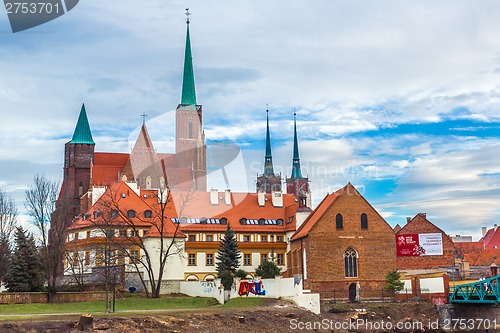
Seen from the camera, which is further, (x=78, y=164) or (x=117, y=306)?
(x=78, y=164)

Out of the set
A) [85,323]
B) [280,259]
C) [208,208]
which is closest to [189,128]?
[208,208]

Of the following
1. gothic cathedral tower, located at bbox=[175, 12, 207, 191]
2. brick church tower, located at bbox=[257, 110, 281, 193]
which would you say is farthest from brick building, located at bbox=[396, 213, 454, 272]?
brick church tower, located at bbox=[257, 110, 281, 193]

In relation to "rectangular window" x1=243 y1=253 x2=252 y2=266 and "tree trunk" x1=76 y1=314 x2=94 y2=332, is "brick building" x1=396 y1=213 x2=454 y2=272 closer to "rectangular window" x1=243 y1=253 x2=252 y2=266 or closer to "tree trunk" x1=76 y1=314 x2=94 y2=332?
"rectangular window" x1=243 y1=253 x2=252 y2=266

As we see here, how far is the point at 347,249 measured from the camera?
59.8 meters

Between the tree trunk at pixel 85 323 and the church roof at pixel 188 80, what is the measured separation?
73.5m

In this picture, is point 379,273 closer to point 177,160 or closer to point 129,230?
point 129,230

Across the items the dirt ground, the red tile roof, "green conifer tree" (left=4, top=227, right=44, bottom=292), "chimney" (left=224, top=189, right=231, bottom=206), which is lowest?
the dirt ground

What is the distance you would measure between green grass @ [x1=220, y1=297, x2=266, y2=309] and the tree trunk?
Result: 1488cm

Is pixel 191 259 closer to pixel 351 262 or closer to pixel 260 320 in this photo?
pixel 351 262

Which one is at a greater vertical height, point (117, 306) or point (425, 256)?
point (425, 256)

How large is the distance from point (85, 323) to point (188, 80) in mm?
74381

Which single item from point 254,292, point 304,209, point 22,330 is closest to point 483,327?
point 254,292

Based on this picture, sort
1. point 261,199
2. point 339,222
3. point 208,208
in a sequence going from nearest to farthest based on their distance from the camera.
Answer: point 339,222
point 208,208
point 261,199

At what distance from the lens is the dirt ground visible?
36250 millimetres
